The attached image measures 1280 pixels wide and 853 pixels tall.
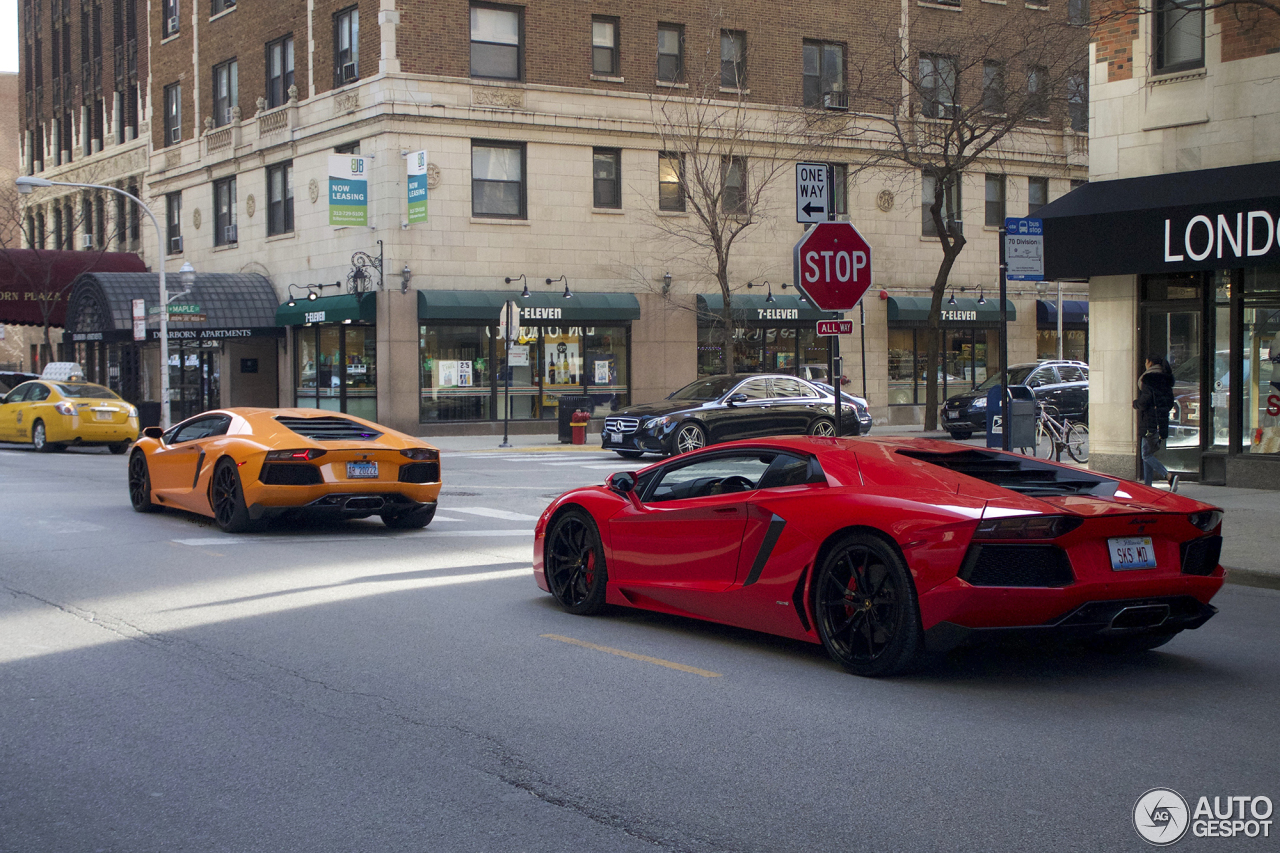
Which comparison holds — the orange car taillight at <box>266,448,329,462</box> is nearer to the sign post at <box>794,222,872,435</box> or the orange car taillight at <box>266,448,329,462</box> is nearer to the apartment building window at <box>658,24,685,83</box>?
the sign post at <box>794,222,872,435</box>

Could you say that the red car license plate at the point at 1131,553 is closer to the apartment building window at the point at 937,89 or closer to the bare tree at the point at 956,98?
the bare tree at the point at 956,98

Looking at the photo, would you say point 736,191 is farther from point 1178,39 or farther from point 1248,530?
point 1248,530

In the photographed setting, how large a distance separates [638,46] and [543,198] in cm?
488

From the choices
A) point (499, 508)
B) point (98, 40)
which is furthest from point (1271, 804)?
point (98, 40)

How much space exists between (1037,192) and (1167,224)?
25289 mm

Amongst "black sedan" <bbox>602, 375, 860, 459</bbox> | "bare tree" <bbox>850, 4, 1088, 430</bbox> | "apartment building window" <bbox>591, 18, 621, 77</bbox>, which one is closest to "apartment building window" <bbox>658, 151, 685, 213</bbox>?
"apartment building window" <bbox>591, 18, 621, 77</bbox>

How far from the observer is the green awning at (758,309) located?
113 feet

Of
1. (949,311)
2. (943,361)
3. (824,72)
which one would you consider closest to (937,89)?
(824,72)

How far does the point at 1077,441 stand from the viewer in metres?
21.7

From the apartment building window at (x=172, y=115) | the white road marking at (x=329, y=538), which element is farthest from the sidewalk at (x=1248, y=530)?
the apartment building window at (x=172, y=115)

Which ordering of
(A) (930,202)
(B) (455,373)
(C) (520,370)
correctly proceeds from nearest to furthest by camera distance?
(B) (455,373) → (C) (520,370) → (A) (930,202)

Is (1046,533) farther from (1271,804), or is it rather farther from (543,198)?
(543,198)

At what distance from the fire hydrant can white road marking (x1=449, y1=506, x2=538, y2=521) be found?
13.4m

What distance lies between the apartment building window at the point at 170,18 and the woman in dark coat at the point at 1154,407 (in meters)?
35.3
